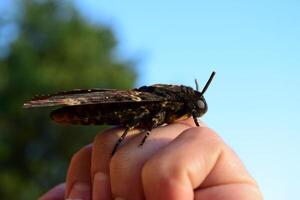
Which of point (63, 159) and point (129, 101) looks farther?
point (63, 159)

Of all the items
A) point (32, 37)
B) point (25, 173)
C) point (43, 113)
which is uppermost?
point (32, 37)

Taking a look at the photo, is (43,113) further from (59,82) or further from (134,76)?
(134,76)

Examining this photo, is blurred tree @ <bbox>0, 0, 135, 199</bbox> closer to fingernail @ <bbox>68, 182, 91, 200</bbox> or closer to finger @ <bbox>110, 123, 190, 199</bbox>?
fingernail @ <bbox>68, 182, 91, 200</bbox>

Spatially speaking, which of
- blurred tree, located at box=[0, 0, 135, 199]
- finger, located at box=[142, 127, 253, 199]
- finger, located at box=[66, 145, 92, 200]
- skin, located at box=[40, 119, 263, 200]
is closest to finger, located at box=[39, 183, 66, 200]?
finger, located at box=[66, 145, 92, 200]

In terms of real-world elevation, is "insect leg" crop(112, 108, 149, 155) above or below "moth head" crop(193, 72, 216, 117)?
below

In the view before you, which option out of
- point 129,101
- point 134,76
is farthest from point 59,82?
point 129,101

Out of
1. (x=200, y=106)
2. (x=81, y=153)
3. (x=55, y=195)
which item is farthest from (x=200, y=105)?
(x=55, y=195)
